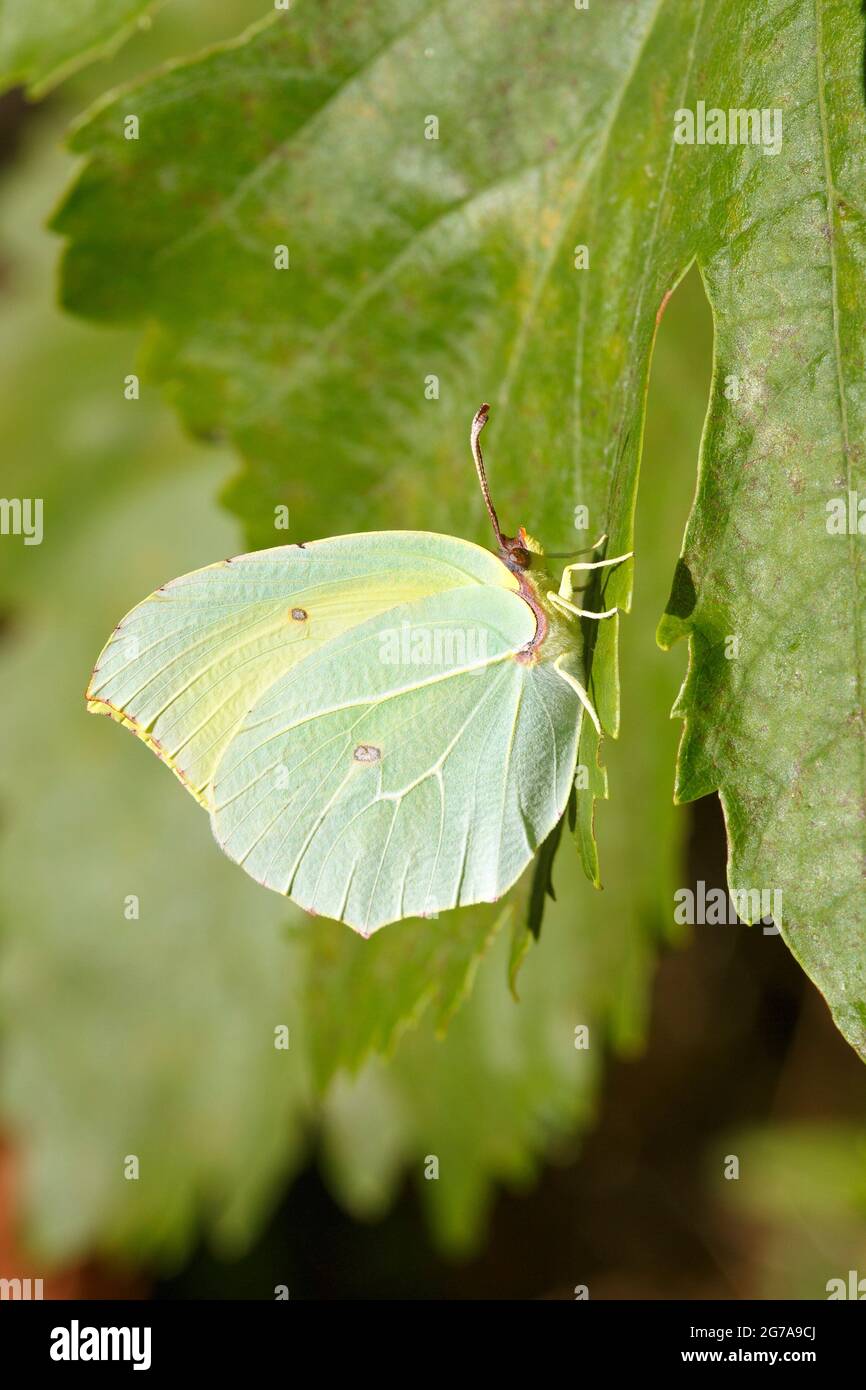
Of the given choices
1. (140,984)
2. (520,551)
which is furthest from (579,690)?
(140,984)

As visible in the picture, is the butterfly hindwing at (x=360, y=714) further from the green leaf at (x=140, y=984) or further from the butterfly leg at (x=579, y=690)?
the green leaf at (x=140, y=984)

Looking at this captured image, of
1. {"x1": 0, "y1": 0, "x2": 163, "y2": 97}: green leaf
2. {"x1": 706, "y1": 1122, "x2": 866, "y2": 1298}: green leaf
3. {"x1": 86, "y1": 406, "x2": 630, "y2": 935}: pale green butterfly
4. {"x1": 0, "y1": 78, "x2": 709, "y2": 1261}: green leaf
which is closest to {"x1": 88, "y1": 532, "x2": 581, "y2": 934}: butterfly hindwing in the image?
{"x1": 86, "y1": 406, "x2": 630, "y2": 935}: pale green butterfly

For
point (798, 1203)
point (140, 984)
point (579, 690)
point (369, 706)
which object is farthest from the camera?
point (798, 1203)

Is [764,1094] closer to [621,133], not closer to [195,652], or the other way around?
[195,652]

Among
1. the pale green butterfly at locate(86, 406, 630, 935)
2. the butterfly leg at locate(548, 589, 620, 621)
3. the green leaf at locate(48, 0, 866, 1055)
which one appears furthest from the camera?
the pale green butterfly at locate(86, 406, 630, 935)

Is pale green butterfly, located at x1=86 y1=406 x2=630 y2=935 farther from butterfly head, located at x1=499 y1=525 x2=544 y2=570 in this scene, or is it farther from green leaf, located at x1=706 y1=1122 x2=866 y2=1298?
Answer: green leaf, located at x1=706 y1=1122 x2=866 y2=1298

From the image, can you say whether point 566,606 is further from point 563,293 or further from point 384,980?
point 384,980
